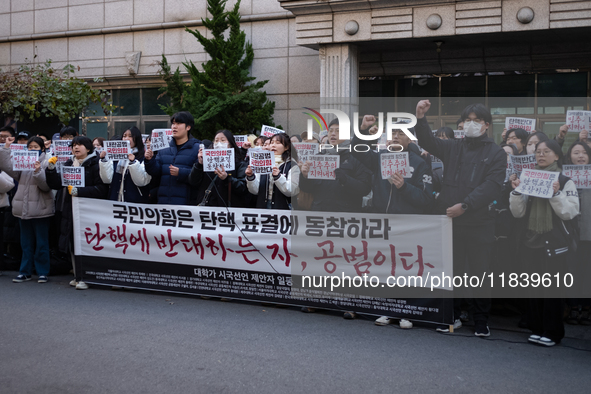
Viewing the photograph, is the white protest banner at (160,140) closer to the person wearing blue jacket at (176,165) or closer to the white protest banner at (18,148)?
the person wearing blue jacket at (176,165)

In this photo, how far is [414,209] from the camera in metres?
6.48

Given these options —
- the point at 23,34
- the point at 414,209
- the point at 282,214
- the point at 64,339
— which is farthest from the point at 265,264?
the point at 23,34

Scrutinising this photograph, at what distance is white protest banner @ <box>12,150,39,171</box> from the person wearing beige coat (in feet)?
0.26

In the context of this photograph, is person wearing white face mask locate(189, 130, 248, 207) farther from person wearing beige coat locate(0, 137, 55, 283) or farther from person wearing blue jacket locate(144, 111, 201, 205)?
person wearing beige coat locate(0, 137, 55, 283)

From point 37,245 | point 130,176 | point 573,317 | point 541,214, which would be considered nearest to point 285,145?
point 130,176

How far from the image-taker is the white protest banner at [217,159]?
7.09 metres

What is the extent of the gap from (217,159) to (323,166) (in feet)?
4.43

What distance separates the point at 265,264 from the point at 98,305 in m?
2.05

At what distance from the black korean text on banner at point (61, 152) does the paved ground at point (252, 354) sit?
2271 mm

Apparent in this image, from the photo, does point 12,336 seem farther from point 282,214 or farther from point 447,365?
point 447,365

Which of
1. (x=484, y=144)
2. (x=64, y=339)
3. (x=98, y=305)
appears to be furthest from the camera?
(x=98, y=305)

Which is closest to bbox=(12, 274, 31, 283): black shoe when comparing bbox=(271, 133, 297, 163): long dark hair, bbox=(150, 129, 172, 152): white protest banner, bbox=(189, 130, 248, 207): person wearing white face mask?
bbox=(150, 129, 172, 152): white protest banner

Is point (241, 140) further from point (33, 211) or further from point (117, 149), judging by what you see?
point (33, 211)

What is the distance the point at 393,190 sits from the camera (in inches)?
258
